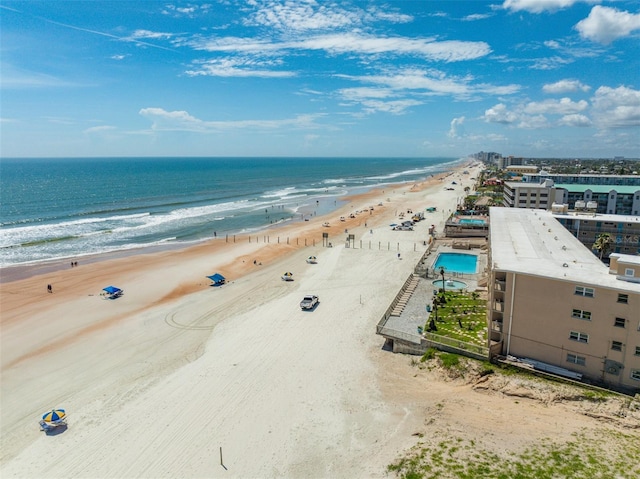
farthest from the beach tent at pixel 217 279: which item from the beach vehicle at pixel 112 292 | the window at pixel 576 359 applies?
the window at pixel 576 359

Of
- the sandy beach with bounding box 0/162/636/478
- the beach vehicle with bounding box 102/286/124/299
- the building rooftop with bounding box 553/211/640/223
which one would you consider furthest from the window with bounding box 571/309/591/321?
the beach vehicle with bounding box 102/286/124/299

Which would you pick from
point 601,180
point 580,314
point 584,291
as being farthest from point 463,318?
point 601,180

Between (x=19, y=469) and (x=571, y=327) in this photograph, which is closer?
(x=19, y=469)

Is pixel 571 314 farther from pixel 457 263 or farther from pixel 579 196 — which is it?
pixel 579 196

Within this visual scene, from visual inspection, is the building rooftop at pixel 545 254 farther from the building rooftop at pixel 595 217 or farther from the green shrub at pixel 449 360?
the green shrub at pixel 449 360

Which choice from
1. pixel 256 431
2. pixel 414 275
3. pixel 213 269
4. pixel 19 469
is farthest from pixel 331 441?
pixel 213 269

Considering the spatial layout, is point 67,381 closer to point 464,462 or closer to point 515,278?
point 464,462

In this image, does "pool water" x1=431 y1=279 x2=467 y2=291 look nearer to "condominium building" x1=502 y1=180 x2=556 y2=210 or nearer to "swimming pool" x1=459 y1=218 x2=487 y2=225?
"swimming pool" x1=459 y1=218 x2=487 y2=225
